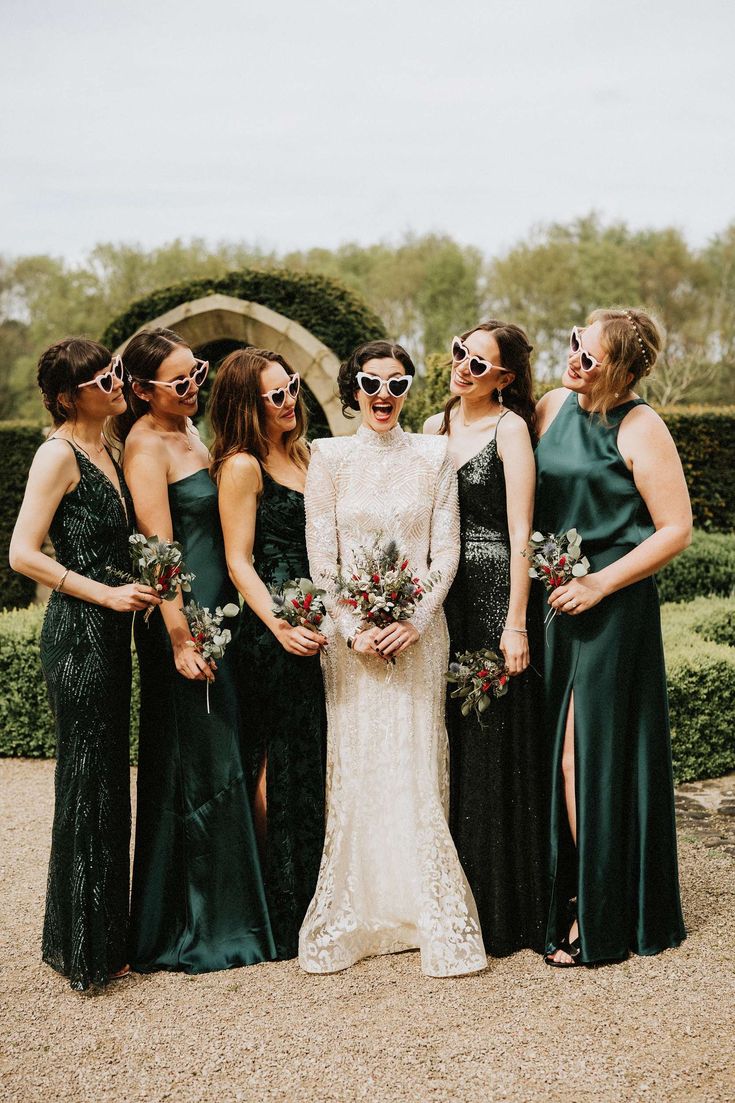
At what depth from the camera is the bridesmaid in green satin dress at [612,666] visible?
3.98 meters

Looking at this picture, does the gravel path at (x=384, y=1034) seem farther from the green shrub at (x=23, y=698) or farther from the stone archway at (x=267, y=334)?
the stone archway at (x=267, y=334)

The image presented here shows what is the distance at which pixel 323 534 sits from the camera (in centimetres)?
404

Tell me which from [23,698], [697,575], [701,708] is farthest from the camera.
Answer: [697,575]

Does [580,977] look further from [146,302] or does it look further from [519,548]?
[146,302]

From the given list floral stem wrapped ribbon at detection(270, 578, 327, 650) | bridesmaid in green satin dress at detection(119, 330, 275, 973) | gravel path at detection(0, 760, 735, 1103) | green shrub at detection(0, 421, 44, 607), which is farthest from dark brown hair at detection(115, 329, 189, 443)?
green shrub at detection(0, 421, 44, 607)

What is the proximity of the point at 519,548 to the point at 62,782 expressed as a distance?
1998 mm

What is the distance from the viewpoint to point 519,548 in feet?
13.1

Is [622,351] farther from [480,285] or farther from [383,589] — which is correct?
[480,285]

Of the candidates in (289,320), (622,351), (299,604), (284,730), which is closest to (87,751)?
(284,730)

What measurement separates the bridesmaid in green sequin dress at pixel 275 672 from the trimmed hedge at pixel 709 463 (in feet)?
31.1

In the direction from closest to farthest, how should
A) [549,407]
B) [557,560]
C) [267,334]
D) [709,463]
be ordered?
[557,560]
[549,407]
[267,334]
[709,463]

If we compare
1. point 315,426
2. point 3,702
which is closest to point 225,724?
point 3,702

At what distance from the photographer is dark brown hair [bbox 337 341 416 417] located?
4031 millimetres

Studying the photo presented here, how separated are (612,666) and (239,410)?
1.84 meters
